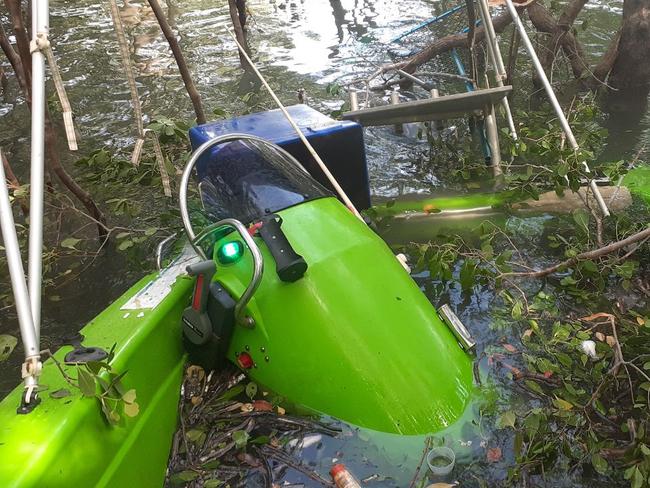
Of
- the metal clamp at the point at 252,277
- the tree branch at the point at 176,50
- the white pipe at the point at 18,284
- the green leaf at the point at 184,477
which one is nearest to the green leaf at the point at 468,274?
the metal clamp at the point at 252,277

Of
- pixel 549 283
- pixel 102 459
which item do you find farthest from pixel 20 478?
pixel 549 283

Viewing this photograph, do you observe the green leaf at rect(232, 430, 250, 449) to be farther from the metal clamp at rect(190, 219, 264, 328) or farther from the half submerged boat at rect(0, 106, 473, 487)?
the metal clamp at rect(190, 219, 264, 328)

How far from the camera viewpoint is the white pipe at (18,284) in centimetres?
151

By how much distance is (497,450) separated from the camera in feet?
6.66

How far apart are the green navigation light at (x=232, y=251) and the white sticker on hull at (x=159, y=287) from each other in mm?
356

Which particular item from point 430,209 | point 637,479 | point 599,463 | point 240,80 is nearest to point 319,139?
point 430,209

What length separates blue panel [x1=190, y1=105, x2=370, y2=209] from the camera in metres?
3.16

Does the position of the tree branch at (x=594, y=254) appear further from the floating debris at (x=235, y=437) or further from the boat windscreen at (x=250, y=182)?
the floating debris at (x=235, y=437)

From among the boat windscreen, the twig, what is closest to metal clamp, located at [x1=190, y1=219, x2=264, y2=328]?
the boat windscreen

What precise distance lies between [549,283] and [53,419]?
255 centimetres

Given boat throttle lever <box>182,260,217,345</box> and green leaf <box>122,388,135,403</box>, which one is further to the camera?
boat throttle lever <box>182,260,217,345</box>

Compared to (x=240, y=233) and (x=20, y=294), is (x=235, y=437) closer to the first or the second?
(x=240, y=233)

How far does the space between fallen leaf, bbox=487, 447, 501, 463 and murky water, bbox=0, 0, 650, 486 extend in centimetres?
4

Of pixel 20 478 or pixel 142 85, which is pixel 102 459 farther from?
pixel 142 85
